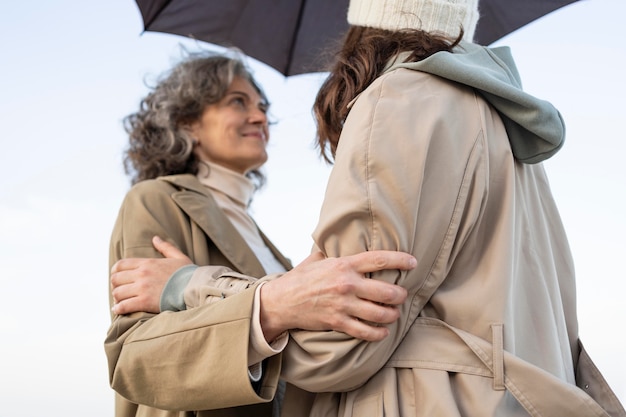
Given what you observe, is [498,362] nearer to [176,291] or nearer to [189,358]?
[189,358]

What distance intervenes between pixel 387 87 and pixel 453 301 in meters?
0.48

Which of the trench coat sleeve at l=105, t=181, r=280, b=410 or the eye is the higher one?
the eye

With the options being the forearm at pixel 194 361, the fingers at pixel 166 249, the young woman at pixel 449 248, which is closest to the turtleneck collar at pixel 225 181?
the fingers at pixel 166 249

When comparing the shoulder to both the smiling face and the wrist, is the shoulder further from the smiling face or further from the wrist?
the wrist

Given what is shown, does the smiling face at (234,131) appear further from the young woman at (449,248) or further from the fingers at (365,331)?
the fingers at (365,331)

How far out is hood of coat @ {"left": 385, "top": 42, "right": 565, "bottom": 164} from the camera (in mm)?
1789

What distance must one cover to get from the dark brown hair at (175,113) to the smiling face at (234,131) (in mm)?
38

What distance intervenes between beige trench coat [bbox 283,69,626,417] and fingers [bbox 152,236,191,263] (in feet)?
2.76

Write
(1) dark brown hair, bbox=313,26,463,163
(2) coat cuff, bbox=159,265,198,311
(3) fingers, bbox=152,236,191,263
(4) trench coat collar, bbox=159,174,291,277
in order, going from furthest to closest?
(4) trench coat collar, bbox=159,174,291,277
(3) fingers, bbox=152,236,191,263
(2) coat cuff, bbox=159,265,198,311
(1) dark brown hair, bbox=313,26,463,163

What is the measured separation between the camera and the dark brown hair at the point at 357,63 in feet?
6.38

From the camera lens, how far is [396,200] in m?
1.68

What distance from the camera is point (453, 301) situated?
175 cm

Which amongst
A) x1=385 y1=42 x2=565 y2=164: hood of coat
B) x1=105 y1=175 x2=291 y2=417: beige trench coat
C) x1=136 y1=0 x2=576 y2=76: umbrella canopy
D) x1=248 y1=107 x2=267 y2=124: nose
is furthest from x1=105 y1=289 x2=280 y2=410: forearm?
x1=136 y1=0 x2=576 y2=76: umbrella canopy

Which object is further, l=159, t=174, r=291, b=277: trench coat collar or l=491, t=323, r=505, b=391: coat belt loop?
l=159, t=174, r=291, b=277: trench coat collar
